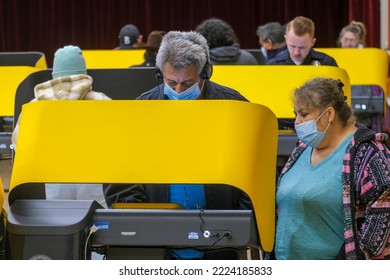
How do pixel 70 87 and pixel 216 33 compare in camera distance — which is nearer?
pixel 70 87

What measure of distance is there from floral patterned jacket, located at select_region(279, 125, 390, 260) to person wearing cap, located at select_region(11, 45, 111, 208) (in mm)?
1259

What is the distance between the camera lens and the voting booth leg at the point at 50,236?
2.57 meters

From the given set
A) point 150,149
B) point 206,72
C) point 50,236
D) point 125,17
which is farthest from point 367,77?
point 125,17

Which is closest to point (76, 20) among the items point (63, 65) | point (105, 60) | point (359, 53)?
point (105, 60)

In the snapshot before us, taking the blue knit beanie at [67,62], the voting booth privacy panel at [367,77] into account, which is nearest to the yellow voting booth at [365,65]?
the voting booth privacy panel at [367,77]

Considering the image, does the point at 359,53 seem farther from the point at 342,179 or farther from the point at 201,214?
the point at 201,214

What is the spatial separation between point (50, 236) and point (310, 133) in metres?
1.09

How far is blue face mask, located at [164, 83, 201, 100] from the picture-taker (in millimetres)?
3402

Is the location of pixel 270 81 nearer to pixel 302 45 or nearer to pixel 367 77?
pixel 302 45

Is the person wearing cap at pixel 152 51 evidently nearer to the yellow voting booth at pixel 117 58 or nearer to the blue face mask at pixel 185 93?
the yellow voting booth at pixel 117 58

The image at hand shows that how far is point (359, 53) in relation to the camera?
6.98 m

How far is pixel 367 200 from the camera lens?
3078mm

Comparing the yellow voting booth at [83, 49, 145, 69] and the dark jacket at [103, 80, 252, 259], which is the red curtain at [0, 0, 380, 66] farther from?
the dark jacket at [103, 80, 252, 259]
